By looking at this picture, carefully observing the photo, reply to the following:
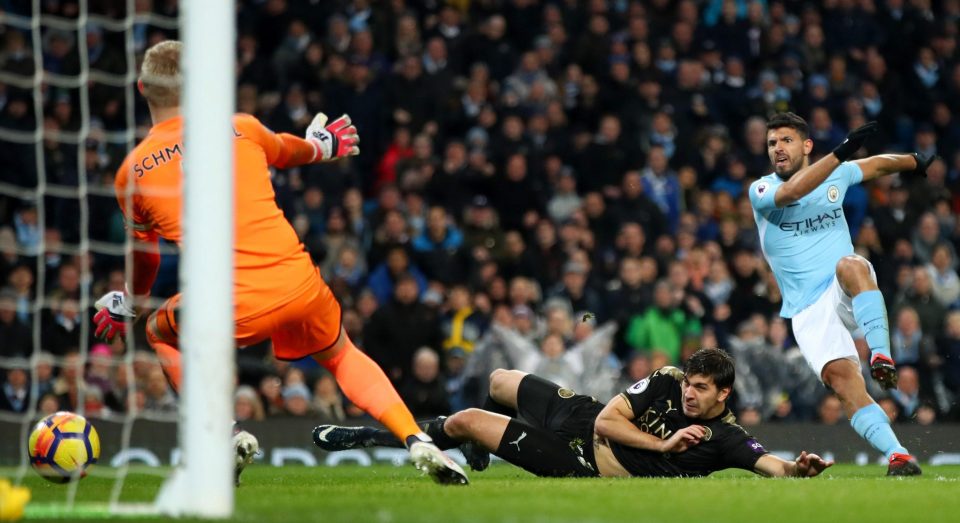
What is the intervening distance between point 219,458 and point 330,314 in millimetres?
1944

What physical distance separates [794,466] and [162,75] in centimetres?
401

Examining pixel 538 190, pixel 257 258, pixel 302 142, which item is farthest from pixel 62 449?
pixel 538 190

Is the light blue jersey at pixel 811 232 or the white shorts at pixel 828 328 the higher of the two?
the light blue jersey at pixel 811 232

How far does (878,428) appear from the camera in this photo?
27.4 ft

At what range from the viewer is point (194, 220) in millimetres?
5398

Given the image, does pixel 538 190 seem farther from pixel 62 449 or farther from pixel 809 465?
pixel 62 449

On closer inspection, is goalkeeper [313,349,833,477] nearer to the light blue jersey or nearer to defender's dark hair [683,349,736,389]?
defender's dark hair [683,349,736,389]

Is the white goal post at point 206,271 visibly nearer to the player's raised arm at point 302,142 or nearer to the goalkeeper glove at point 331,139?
the player's raised arm at point 302,142

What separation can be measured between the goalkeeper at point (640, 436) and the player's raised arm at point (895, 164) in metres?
1.70

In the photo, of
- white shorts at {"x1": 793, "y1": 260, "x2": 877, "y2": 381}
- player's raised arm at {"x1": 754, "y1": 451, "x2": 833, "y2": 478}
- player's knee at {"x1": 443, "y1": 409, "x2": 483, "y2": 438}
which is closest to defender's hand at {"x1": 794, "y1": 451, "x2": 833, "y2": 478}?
→ player's raised arm at {"x1": 754, "y1": 451, "x2": 833, "y2": 478}

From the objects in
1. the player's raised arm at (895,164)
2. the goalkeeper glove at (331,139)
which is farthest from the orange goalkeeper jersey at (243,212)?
the player's raised arm at (895,164)

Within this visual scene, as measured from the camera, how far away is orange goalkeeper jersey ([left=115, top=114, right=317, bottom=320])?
690cm

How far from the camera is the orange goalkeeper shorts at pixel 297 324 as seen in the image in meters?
6.96

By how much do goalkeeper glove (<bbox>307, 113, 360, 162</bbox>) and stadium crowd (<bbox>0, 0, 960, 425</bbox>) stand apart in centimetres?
462
